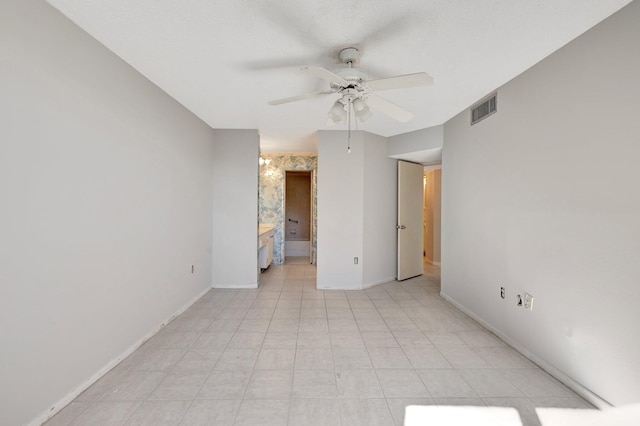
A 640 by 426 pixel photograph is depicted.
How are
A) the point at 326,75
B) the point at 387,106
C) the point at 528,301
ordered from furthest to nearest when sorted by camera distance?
1. the point at 387,106
2. the point at 528,301
3. the point at 326,75

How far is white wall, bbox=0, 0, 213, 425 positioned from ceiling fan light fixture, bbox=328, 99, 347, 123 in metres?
1.70

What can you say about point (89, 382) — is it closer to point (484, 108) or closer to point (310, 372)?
point (310, 372)

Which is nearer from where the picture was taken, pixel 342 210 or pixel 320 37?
pixel 320 37

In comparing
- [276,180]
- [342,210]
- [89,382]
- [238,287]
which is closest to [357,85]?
[342,210]

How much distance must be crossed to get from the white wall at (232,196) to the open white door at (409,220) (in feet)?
7.86

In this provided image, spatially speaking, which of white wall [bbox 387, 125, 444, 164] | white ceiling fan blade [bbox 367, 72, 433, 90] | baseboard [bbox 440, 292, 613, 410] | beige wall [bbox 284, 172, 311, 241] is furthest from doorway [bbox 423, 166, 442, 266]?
white ceiling fan blade [bbox 367, 72, 433, 90]

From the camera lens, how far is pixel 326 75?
6.02 feet

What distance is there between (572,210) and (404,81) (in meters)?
1.46

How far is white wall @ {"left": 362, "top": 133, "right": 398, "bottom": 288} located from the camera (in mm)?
4242

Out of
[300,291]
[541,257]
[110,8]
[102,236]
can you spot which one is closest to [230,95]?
[110,8]

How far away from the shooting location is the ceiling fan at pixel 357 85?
183 centimetres

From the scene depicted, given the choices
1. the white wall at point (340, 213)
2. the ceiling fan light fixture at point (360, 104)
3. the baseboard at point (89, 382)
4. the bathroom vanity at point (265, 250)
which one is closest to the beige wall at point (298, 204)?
the bathroom vanity at point (265, 250)

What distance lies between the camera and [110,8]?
1611 millimetres

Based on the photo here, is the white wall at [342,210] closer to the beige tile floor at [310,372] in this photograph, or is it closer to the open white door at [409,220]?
the open white door at [409,220]
